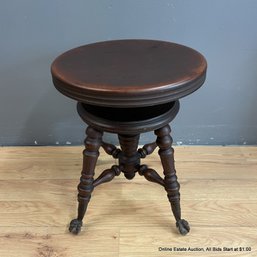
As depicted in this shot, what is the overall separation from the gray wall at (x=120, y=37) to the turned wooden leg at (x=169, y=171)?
422 millimetres

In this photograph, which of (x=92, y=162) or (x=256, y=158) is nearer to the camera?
(x=92, y=162)

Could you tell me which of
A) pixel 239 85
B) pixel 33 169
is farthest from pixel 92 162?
pixel 239 85

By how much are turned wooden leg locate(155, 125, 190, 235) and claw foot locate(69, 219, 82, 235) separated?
0.27 m

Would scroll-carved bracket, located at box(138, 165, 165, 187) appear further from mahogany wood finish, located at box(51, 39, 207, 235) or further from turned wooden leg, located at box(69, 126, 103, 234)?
turned wooden leg, located at box(69, 126, 103, 234)

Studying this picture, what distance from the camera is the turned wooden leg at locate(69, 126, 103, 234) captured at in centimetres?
86

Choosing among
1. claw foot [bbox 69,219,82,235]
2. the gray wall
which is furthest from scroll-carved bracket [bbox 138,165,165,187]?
the gray wall

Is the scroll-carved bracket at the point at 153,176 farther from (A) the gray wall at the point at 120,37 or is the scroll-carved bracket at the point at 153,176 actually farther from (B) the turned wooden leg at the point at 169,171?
(A) the gray wall at the point at 120,37

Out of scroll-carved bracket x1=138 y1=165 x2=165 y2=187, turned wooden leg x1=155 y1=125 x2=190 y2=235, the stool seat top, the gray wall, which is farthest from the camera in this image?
the gray wall

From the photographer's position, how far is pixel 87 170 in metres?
0.90

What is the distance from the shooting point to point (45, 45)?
1.15 meters

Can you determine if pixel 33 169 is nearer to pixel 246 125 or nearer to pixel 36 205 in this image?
pixel 36 205

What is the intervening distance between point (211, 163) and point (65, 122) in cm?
57

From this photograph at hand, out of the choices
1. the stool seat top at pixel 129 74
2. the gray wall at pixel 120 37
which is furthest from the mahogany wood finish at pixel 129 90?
the gray wall at pixel 120 37

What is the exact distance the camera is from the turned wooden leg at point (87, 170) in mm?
857
